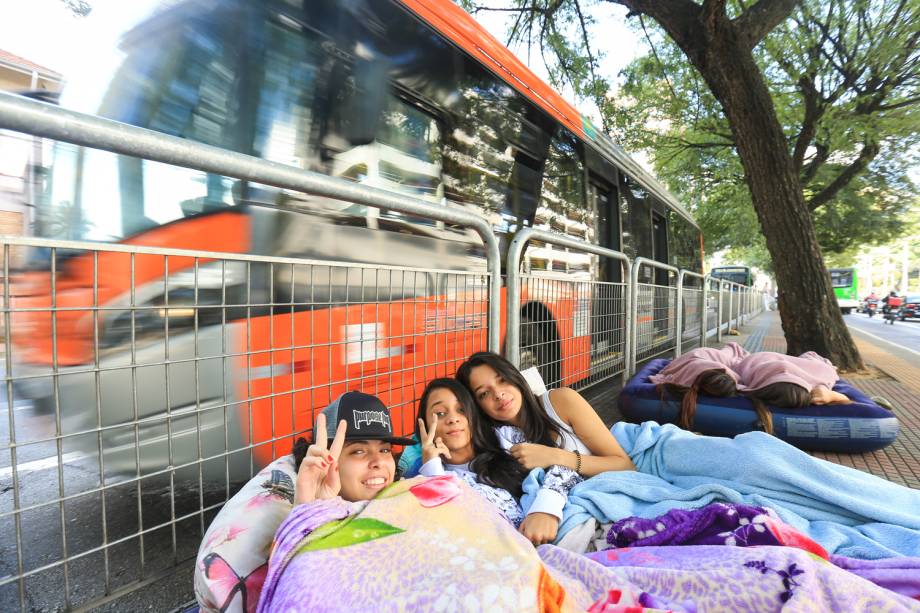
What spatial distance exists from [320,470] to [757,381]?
11.9 feet

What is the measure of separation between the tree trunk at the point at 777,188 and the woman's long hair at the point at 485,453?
6060 millimetres

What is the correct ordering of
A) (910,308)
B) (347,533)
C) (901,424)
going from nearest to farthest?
(347,533), (901,424), (910,308)

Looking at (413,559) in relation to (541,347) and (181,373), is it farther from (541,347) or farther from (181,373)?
(541,347)

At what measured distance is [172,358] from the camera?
1992 mm

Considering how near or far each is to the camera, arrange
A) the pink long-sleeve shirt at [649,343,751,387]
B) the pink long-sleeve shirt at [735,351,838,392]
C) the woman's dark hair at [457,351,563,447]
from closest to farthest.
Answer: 1. the woman's dark hair at [457,351,563,447]
2. the pink long-sleeve shirt at [735,351,838,392]
3. the pink long-sleeve shirt at [649,343,751,387]

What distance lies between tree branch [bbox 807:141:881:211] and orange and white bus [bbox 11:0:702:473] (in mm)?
13086

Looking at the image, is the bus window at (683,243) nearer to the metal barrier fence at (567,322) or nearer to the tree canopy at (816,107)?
the tree canopy at (816,107)

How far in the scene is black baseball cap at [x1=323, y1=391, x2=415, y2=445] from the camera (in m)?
1.66

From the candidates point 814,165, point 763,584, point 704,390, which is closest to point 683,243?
point 814,165

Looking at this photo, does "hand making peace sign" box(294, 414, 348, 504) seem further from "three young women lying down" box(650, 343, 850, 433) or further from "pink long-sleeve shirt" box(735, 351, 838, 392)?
"pink long-sleeve shirt" box(735, 351, 838, 392)

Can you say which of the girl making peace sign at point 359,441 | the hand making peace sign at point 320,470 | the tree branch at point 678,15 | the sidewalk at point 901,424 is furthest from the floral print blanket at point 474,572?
the tree branch at point 678,15

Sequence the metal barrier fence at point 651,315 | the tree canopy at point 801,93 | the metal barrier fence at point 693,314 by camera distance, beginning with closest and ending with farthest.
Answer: the metal barrier fence at point 651,315 → the metal barrier fence at point 693,314 → the tree canopy at point 801,93

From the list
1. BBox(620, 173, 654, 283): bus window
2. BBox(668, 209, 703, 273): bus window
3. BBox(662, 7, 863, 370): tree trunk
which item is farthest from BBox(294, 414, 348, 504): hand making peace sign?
BBox(668, 209, 703, 273): bus window

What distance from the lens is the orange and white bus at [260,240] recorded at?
67.7 inches
